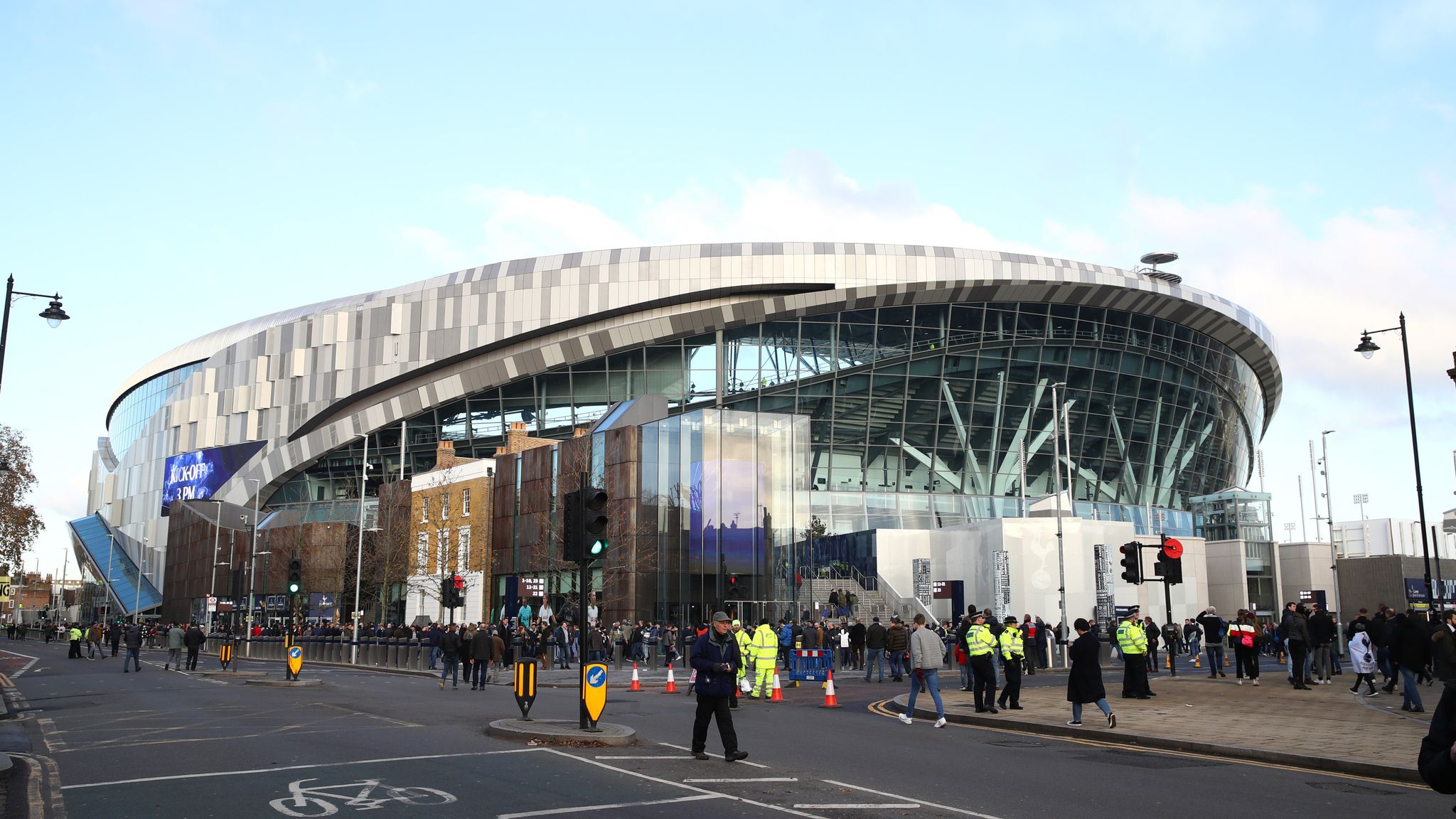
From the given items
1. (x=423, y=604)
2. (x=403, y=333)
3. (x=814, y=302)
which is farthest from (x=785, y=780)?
(x=403, y=333)

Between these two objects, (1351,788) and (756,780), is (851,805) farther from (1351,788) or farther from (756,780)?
(1351,788)

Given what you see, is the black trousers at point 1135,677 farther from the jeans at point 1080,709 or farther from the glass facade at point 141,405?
the glass facade at point 141,405

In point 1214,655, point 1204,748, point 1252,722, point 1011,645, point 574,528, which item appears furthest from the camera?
point 1214,655

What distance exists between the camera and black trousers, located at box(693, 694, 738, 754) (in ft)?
43.3

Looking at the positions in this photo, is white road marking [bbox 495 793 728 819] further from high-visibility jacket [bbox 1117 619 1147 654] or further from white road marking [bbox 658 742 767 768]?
high-visibility jacket [bbox 1117 619 1147 654]

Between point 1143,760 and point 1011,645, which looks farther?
point 1011,645

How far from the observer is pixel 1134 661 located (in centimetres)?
2291

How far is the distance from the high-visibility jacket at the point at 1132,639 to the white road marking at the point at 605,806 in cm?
1432

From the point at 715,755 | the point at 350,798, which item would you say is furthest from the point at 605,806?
the point at 715,755

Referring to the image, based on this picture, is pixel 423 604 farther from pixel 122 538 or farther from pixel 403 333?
pixel 122 538

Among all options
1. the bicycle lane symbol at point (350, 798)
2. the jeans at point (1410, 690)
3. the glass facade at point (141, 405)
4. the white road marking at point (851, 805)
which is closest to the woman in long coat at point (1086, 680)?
the jeans at point (1410, 690)

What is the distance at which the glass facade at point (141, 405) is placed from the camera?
12319cm

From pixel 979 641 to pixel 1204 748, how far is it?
205 inches

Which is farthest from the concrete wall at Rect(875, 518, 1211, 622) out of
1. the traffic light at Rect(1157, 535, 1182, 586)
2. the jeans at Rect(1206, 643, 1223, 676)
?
the traffic light at Rect(1157, 535, 1182, 586)
